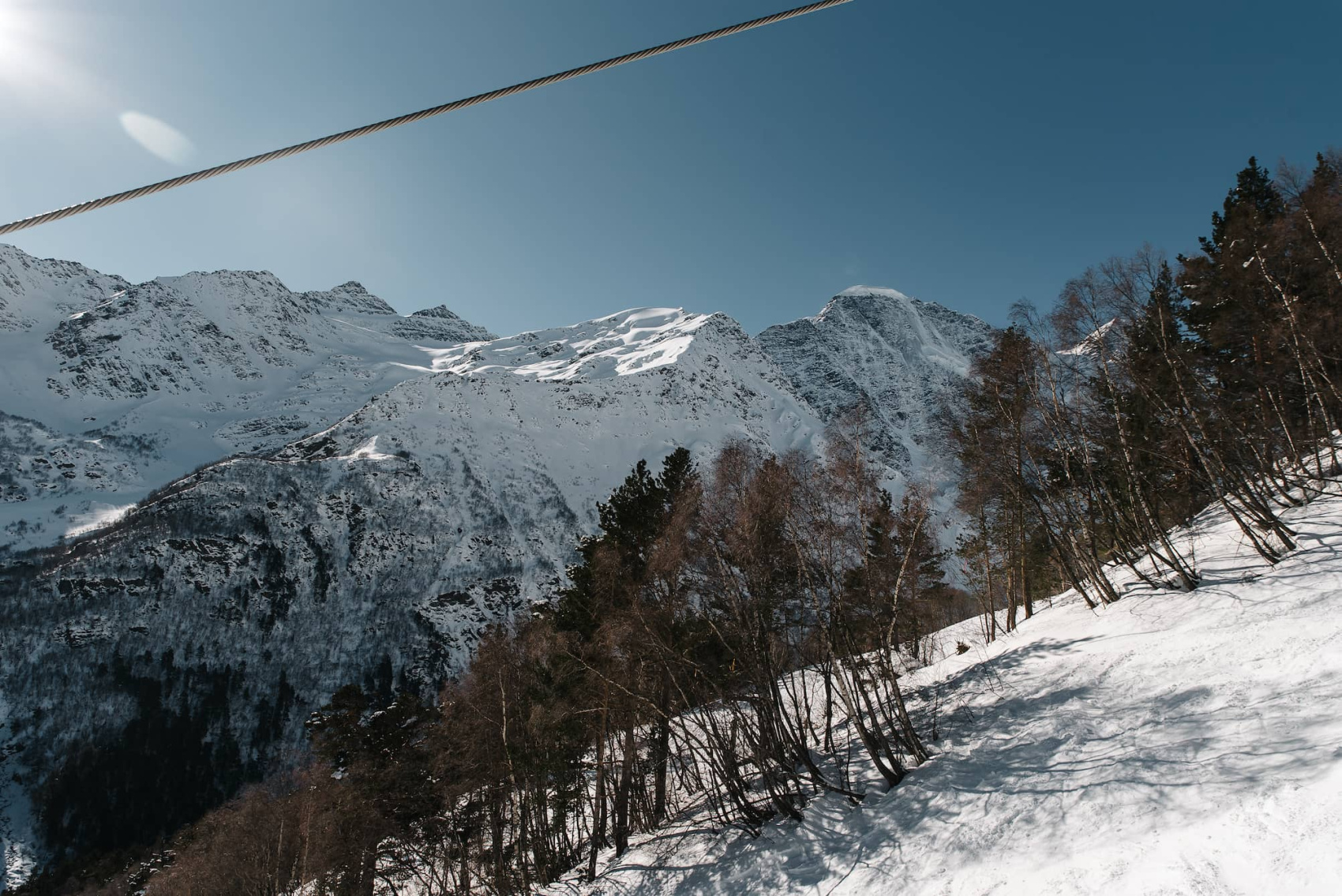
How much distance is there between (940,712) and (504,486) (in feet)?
440

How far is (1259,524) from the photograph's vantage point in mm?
13023

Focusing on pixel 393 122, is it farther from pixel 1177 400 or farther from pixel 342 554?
pixel 342 554

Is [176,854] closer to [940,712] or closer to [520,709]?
[520,709]

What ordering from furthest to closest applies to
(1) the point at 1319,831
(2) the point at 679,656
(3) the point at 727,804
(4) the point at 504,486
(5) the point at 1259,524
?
(4) the point at 504,486, (3) the point at 727,804, (2) the point at 679,656, (5) the point at 1259,524, (1) the point at 1319,831

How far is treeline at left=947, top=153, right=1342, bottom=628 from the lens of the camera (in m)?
14.1

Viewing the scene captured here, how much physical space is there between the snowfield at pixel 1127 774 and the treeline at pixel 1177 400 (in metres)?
1.76

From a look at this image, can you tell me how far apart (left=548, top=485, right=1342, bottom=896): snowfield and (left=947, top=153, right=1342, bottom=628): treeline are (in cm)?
176

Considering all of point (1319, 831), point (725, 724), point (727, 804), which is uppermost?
point (1319, 831)

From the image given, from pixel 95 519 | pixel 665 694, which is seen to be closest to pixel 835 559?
pixel 665 694

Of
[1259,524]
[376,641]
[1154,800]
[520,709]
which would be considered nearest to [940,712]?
[1154,800]

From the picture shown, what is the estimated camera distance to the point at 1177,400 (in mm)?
16672

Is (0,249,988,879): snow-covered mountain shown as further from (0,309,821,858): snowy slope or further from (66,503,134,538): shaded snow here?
(66,503,134,538): shaded snow

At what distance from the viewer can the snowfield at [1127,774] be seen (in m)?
6.50

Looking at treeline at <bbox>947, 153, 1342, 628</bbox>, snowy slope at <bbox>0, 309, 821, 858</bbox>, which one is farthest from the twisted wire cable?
snowy slope at <bbox>0, 309, 821, 858</bbox>
